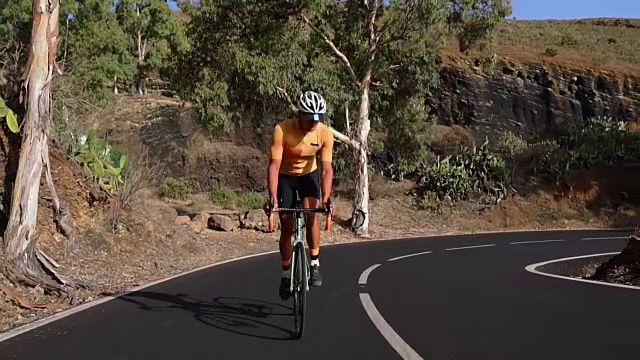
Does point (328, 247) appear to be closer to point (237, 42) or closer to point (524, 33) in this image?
point (237, 42)

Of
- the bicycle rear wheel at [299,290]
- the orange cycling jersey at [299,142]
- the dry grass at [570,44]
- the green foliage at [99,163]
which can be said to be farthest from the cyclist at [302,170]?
the dry grass at [570,44]

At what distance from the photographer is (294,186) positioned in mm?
7121

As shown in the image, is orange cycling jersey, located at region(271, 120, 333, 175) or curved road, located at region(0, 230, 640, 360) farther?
orange cycling jersey, located at region(271, 120, 333, 175)

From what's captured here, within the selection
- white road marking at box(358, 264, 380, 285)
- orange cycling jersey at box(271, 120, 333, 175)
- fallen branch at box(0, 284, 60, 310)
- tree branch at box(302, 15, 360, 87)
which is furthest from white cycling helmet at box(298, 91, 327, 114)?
tree branch at box(302, 15, 360, 87)

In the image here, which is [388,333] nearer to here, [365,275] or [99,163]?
[365,275]

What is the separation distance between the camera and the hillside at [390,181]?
12.6m

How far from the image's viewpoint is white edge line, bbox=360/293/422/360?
567cm

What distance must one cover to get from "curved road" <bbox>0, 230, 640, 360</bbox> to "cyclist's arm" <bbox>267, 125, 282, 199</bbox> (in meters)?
1.38

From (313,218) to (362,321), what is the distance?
47.4 inches

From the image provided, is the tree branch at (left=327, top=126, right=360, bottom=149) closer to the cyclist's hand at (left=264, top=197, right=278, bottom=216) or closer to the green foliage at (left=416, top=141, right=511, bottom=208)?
the green foliage at (left=416, top=141, right=511, bottom=208)

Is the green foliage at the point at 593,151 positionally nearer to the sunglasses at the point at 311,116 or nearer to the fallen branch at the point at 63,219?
the fallen branch at the point at 63,219

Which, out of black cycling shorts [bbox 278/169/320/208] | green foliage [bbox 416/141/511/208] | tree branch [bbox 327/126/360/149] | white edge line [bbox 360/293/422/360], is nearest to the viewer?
white edge line [bbox 360/293/422/360]

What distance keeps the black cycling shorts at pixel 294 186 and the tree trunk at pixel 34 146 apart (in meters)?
3.77

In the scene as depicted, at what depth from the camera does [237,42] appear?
69.4 feet
